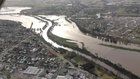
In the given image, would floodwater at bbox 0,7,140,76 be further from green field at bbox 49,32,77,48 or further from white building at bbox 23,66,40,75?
white building at bbox 23,66,40,75

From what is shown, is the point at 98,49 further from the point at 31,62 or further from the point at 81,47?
the point at 31,62

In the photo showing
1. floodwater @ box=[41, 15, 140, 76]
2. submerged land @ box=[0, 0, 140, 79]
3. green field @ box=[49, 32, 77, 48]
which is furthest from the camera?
green field @ box=[49, 32, 77, 48]

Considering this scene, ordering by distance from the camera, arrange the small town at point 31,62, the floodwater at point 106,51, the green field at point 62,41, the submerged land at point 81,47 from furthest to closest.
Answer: the green field at point 62,41 → the floodwater at point 106,51 → the submerged land at point 81,47 → the small town at point 31,62

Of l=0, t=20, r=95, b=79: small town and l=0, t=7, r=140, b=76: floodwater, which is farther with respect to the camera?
l=0, t=7, r=140, b=76: floodwater

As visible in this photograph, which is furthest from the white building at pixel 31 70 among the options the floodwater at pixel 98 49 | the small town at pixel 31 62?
the floodwater at pixel 98 49

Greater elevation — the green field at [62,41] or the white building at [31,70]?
the green field at [62,41]

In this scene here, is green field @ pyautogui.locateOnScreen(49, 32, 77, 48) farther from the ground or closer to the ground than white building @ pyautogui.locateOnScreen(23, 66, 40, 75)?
farther from the ground

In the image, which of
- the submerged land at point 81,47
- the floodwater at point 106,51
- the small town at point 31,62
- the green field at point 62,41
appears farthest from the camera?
the green field at point 62,41

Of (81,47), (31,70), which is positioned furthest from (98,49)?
(31,70)

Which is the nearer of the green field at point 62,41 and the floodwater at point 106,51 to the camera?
the floodwater at point 106,51

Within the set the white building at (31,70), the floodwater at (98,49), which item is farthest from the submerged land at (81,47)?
the white building at (31,70)

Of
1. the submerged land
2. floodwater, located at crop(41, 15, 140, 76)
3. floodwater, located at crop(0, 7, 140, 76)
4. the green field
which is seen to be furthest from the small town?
floodwater, located at crop(41, 15, 140, 76)

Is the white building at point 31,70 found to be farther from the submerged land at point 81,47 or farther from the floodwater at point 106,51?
the floodwater at point 106,51
